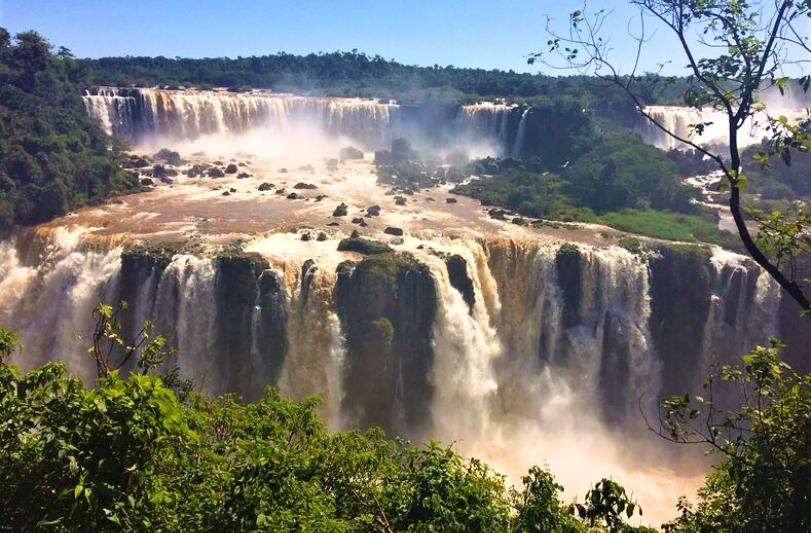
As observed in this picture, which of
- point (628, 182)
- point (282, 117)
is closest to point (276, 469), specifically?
point (628, 182)

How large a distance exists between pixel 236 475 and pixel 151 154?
4137cm

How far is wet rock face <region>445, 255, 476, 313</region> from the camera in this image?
24.4 m

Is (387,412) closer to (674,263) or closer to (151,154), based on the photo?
(674,263)

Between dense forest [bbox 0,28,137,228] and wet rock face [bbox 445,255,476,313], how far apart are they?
18706mm

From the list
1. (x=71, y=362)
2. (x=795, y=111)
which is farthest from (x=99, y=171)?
(x=795, y=111)

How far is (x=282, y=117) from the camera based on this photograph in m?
51.2

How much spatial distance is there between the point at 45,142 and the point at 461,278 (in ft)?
80.4

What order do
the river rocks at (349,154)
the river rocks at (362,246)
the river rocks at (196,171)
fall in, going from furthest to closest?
the river rocks at (349,154), the river rocks at (196,171), the river rocks at (362,246)

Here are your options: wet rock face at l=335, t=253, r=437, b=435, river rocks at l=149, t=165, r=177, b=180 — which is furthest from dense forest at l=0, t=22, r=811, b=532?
river rocks at l=149, t=165, r=177, b=180

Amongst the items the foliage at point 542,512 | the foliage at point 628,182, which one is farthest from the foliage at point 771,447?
the foliage at point 628,182

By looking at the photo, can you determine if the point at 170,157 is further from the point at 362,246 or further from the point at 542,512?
the point at 542,512

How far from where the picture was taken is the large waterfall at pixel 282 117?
44656 mm

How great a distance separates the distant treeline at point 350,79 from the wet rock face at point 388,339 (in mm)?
36337

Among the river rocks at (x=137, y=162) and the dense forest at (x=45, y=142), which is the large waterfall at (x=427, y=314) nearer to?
the dense forest at (x=45, y=142)
